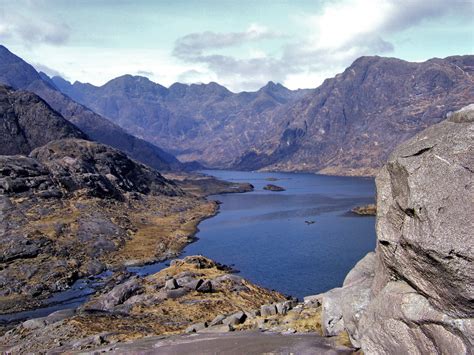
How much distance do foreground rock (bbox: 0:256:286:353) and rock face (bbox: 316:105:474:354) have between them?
14.2 m

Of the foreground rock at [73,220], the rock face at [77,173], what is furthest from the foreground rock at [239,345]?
the rock face at [77,173]

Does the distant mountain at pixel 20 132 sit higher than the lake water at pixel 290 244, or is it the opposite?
the distant mountain at pixel 20 132

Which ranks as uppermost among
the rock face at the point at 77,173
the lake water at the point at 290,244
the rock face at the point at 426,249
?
the rock face at the point at 426,249

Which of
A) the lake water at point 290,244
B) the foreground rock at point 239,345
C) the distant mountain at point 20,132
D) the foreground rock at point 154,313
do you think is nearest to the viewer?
the foreground rock at point 239,345

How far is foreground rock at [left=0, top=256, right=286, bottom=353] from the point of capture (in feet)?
121

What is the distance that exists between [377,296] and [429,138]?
713 cm

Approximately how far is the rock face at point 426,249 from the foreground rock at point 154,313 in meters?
14.2

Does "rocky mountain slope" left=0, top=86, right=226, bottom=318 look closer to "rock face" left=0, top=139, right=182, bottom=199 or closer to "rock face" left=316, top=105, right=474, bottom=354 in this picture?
"rock face" left=0, top=139, right=182, bottom=199

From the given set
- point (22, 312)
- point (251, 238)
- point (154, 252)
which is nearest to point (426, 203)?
point (22, 312)

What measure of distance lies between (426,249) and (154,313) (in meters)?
36.6

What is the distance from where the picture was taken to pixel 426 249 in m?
17.4

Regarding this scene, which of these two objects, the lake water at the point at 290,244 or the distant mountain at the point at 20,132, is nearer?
the lake water at the point at 290,244

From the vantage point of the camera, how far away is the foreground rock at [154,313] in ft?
121

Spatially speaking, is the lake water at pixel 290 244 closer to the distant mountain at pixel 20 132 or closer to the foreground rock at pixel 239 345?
the foreground rock at pixel 239 345
